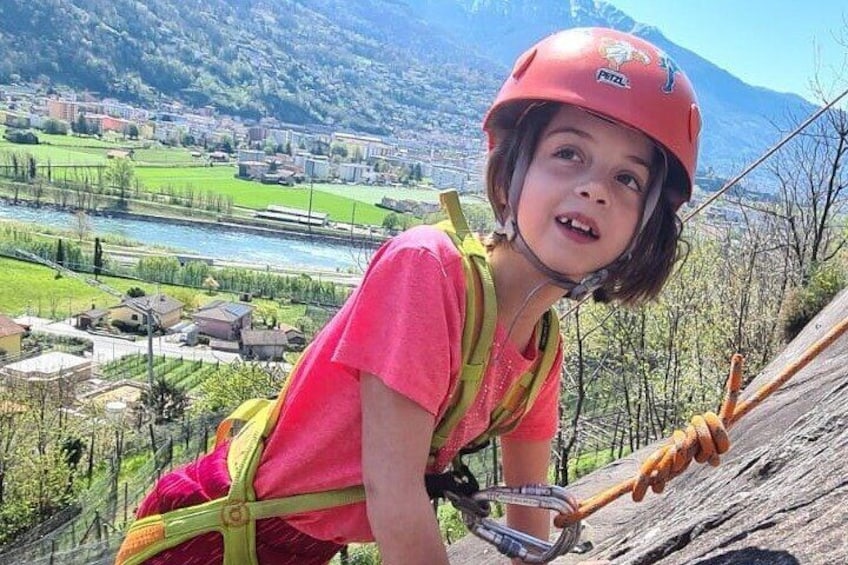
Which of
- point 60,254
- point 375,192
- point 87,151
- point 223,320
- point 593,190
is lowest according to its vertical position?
point 223,320

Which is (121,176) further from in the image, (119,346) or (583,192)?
(583,192)

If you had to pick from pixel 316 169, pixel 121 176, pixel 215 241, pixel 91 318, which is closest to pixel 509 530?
pixel 91 318

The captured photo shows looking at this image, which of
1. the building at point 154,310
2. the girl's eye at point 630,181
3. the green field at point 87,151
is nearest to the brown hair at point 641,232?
the girl's eye at point 630,181

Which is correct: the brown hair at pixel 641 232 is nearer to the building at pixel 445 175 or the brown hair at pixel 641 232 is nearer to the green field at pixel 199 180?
the green field at pixel 199 180

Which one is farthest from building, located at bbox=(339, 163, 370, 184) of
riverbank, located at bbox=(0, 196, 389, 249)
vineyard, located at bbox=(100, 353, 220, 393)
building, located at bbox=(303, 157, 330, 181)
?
vineyard, located at bbox=(100, 353, 220, 393)

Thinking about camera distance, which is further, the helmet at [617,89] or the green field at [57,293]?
the green field at [57,293]

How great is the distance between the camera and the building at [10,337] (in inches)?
2532

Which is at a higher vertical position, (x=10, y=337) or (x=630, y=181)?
(x=630, y=181)

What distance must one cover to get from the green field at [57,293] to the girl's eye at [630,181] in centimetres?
8224

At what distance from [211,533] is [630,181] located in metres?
1.25

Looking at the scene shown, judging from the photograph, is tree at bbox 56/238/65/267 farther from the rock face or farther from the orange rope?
the orange rope

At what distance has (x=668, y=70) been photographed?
1960 mm

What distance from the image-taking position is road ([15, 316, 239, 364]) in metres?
72.6

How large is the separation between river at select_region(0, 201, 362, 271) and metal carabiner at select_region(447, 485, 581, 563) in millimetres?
105257
